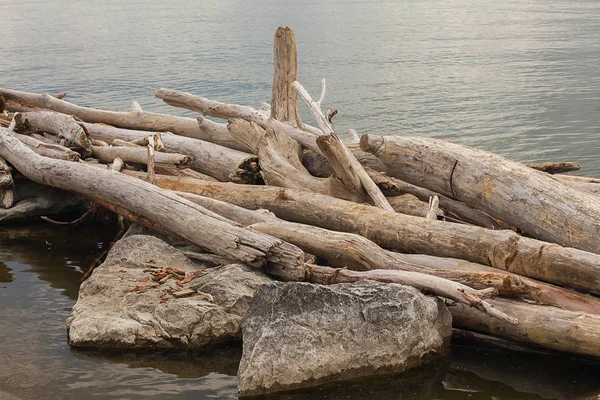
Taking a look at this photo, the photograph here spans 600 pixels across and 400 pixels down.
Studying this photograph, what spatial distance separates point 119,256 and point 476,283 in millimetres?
3850

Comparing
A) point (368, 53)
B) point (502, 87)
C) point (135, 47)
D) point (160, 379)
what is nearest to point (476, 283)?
point (160, 379)

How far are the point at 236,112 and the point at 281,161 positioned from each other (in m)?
2.41

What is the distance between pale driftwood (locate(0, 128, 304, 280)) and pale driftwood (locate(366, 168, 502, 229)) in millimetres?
2063

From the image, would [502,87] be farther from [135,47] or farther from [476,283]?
[135,47]

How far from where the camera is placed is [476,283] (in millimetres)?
6754

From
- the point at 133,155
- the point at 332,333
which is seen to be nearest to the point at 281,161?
the point at 133,155

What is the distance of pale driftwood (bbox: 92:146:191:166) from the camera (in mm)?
10125

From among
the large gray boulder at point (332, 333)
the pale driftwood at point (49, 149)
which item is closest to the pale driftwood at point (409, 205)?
the large gray boulder at point (332, 333)

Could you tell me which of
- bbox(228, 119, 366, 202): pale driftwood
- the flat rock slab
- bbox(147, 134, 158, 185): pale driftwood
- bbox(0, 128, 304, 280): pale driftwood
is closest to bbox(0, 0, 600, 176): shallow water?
bbox(228, 119, 366, 202): pale driftwood

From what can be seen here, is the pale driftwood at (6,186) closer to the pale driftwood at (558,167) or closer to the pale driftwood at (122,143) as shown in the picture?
the pale driftwood at (122,143)

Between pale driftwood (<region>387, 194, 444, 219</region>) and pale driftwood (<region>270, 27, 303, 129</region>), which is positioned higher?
pale driftwood (<region>270, 27, 303, 129</region>)

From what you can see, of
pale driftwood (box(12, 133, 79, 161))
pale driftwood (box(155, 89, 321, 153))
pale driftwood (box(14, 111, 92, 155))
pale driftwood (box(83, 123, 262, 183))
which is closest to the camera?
pale driftwood (box(83, 123, 262, 183))

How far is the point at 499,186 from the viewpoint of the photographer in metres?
7.97

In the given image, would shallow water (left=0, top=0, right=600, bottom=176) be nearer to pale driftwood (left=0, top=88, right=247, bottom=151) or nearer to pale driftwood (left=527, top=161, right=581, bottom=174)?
pale driftwood (left=527, top=161, right=581, bottom=174)
